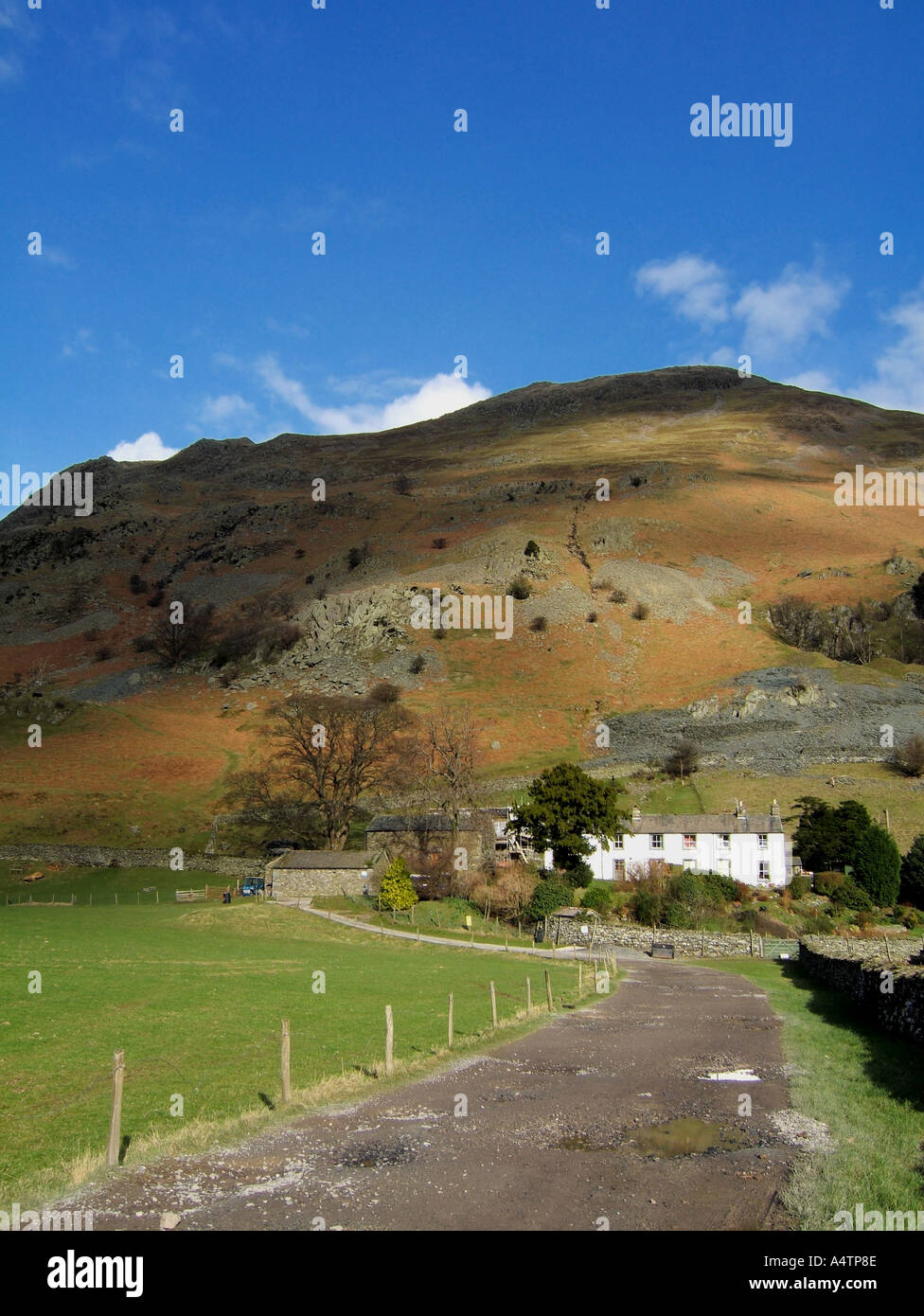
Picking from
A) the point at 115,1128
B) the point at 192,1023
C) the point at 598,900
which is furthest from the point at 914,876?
the point at 115,1128

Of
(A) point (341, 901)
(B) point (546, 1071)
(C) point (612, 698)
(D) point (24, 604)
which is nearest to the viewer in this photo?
(B) point (546, 1071)

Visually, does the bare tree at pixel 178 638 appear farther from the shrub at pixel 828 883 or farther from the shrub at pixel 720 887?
the shrub at pixel 828 883

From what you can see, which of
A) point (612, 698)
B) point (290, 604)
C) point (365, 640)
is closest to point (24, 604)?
point (290, 604)

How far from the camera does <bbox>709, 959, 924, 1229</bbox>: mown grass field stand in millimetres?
9805

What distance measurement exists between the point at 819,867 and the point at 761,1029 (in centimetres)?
4136

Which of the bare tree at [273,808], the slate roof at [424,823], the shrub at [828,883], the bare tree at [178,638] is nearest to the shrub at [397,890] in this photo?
the slate roof at [424,823]

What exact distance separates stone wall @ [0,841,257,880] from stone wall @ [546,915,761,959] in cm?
2566

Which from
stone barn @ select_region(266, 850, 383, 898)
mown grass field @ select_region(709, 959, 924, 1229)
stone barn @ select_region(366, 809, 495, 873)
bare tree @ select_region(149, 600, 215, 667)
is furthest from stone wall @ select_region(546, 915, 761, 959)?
bare tree @ select_region(149, 600, 215, 667)

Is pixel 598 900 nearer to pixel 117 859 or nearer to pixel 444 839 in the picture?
pixel 444 839

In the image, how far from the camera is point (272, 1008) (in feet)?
84.5

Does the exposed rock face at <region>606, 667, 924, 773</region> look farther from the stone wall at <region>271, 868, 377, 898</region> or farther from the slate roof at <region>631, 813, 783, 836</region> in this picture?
the stone wall at <region>271, 868, 377, 898</region>

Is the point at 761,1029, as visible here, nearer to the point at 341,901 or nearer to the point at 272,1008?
the point at 272,1008

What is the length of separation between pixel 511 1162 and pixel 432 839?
55.9 metres

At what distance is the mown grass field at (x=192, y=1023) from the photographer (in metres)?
13.6
